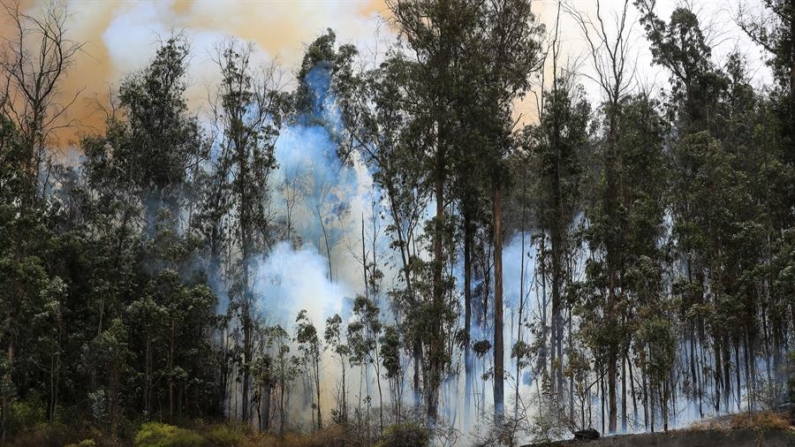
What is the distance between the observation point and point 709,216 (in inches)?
945

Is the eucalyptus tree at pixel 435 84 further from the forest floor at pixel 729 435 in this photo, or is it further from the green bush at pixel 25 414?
the green bush at pixel 25 414

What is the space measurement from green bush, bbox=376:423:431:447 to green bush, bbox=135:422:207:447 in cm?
564

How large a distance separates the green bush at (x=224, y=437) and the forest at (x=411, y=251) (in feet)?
0.26

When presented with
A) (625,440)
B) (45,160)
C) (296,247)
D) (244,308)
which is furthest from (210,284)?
(625,440)

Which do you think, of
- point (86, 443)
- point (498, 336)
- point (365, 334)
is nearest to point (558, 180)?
point (498, 336)

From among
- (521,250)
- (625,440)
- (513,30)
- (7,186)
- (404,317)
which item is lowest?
(625,440)

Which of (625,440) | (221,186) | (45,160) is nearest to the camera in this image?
(625,440)

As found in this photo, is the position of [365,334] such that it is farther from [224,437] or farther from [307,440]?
[224,437]

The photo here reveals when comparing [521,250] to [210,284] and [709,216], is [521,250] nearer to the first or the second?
[709,216]

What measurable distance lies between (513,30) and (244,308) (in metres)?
13.4

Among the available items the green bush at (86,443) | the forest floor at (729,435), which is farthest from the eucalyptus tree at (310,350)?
the forest floor at (729,435)

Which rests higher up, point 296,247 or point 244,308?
point 296,247

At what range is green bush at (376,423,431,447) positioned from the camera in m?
21.0

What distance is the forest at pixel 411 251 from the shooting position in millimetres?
22609
